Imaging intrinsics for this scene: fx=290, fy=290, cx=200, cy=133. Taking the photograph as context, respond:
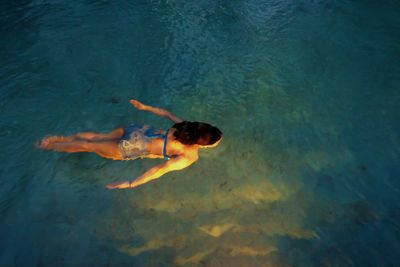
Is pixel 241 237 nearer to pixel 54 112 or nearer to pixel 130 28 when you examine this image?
pixel 54 112

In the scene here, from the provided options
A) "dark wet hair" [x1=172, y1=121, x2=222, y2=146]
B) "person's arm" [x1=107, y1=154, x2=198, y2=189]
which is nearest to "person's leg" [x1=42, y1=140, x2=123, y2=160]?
"person's arm" [x1=107, y1=154, x2=198, y2=189]

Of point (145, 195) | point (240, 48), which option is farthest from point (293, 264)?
point (240, 48)

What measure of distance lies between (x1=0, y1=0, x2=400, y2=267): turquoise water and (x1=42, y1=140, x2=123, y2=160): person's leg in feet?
1.40

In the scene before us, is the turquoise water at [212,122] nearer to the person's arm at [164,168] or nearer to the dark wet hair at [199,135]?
the person's arm at [164,168]

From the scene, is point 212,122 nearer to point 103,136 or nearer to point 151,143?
point 151,143

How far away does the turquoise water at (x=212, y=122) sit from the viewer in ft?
16.4

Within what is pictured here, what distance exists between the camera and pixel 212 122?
6949mm

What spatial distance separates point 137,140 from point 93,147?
41.4 inches

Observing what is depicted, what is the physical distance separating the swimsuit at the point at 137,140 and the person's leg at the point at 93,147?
0.73ft

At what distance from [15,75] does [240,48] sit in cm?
640

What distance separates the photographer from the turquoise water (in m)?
5.01

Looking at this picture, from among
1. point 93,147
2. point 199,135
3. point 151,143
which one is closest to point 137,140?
point 151,143

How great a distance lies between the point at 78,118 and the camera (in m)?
6.85

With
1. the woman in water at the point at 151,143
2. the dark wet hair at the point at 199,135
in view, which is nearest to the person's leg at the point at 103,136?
the woman in water at the point at 151,143
